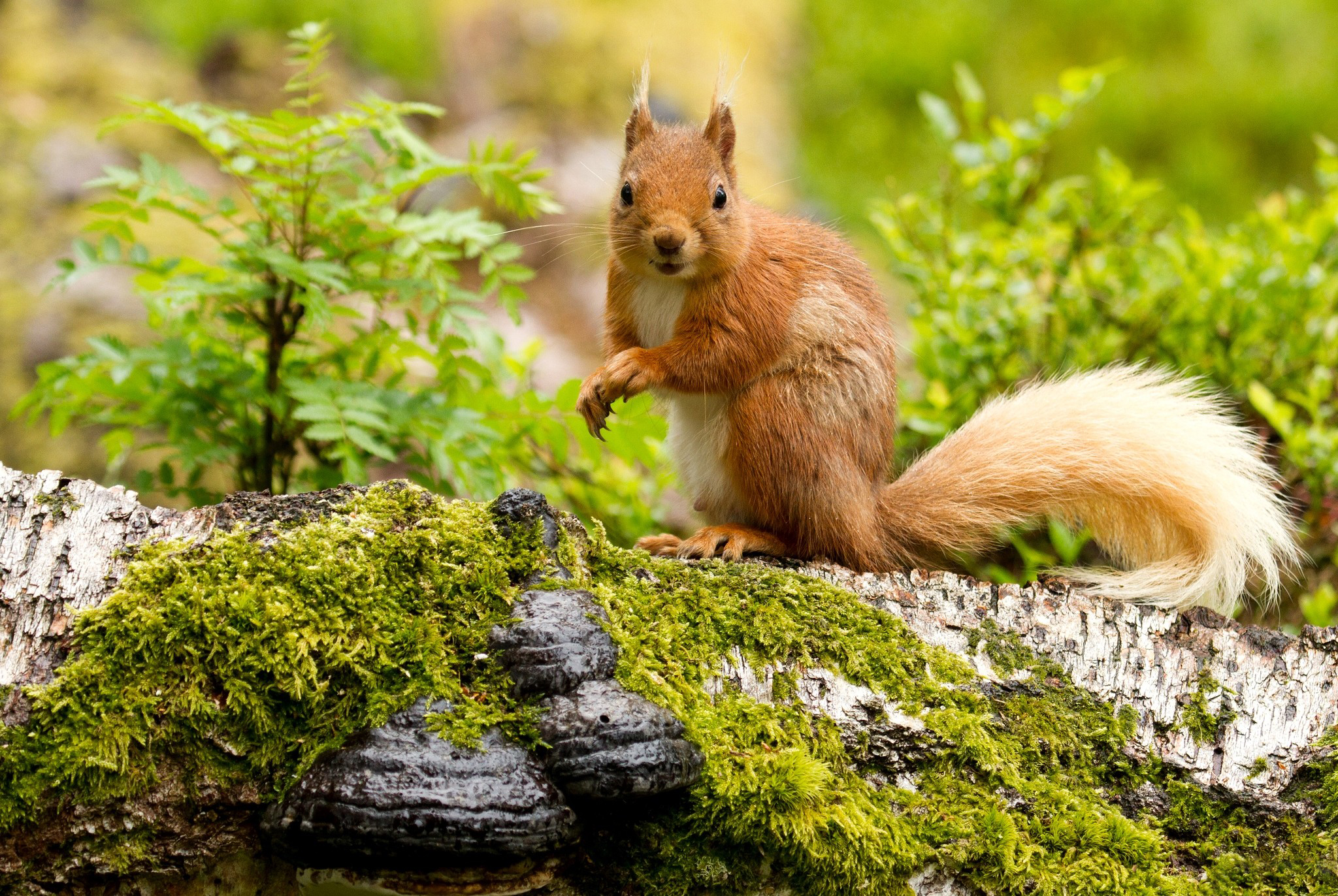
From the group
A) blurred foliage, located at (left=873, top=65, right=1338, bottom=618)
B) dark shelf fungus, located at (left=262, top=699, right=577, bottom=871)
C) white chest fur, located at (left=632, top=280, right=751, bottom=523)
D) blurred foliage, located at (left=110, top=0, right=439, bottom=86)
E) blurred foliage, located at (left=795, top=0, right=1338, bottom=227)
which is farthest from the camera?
blurred foliage, located at (left=795, top=0, right=1338, bottom=227)

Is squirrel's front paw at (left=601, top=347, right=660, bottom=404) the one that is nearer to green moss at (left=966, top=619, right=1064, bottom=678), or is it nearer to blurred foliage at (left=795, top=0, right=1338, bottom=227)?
green moss at (left=966, top=619, right=1064, bottom=678)

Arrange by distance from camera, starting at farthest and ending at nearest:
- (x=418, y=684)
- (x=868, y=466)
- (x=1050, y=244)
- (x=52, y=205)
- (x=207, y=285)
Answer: (x=52, y=205), (x=1050, y=244), (x=868, y=466), (x=207, y=285), (x=418, y=684)

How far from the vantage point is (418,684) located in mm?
1616

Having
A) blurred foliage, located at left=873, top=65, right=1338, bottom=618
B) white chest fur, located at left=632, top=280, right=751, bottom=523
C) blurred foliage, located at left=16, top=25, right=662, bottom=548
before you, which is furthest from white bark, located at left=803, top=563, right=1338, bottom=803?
blurred foliage, located at left=873, top=65, right=1338, bottom=618

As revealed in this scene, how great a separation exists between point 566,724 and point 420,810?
0.73 feet

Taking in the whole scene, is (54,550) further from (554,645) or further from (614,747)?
(614,747)

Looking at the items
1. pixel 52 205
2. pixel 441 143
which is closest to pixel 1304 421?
pixel 441 143

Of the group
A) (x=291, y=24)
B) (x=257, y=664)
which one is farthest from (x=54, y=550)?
(x=291, y=24)

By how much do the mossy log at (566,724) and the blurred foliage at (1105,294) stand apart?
1.19 metres

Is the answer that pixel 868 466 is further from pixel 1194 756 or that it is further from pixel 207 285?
pixel 207 285

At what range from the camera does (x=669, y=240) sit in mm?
2279

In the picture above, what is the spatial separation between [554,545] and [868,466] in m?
0.88

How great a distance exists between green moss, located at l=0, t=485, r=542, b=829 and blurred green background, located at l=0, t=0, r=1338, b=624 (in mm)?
2295

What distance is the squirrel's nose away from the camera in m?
2.28
